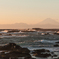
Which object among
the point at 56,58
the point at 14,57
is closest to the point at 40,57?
the point at 56,58

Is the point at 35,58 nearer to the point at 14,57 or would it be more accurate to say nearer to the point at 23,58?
the point at 23,58

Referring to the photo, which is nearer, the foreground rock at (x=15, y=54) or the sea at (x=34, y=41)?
the foreground rock at (x=15, y=54)

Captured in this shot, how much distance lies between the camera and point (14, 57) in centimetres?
1009

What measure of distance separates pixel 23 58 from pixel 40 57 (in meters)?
1.68

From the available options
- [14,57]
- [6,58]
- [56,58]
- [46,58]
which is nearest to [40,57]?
[46,58]

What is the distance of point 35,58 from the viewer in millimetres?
9977

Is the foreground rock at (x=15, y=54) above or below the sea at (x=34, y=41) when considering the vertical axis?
above

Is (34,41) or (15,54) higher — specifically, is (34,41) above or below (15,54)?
below

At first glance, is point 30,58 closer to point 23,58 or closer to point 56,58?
point 23,58

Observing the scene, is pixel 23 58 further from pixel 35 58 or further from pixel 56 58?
pixel 56 58

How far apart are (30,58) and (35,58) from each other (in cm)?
47

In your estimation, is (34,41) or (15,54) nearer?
(15,54)

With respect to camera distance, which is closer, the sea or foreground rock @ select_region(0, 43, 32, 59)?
foreground rock @ select_region(0, 43, 32, 59)

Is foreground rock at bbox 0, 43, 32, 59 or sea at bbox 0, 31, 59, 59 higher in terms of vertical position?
foreground rock at bbox 0, 43, 32, 59
